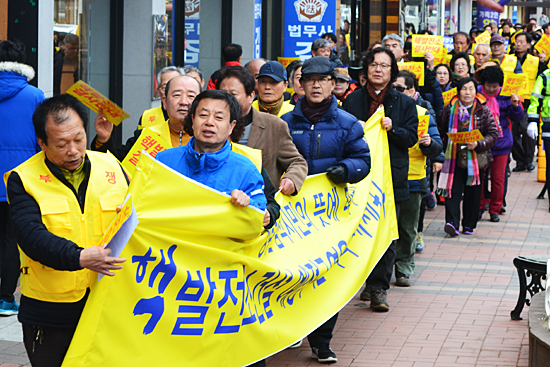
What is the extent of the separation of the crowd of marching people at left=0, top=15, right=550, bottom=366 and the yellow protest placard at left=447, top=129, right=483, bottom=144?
4cm

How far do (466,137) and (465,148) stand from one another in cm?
21

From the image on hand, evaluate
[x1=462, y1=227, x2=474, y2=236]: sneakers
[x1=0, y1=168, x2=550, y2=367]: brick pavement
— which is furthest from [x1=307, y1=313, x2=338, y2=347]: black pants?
[x1=462, y1=227, x2=474, y2=236]: sneakers

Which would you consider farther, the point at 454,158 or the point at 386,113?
the point at 454,158

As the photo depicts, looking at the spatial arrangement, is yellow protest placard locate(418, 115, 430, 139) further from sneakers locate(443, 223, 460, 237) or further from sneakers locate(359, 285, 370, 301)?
sneakers locate(443, 223, 460, 237)

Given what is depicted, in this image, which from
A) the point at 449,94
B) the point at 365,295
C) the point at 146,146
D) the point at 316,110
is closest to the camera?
the point at 146,146

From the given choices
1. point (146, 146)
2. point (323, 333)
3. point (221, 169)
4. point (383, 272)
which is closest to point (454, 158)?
point (383, 272)

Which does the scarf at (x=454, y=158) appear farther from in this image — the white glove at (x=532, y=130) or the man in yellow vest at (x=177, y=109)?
the man in yellow vest at (x=177, y=109)

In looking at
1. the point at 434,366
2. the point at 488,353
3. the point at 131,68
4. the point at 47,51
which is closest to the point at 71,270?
the point at 434,366

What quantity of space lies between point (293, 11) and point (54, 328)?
11.0 meters

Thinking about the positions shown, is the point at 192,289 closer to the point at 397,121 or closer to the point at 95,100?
the point at 95,100

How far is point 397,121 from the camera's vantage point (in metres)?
7.23

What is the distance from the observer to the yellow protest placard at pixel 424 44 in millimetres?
13844

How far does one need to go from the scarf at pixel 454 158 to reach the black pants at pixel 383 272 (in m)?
3.26

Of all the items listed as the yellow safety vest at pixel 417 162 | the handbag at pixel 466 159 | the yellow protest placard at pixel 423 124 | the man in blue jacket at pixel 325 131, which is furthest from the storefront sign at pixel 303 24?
the man in blue jacket at pixel 325 131
